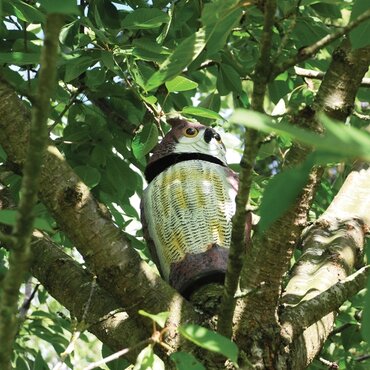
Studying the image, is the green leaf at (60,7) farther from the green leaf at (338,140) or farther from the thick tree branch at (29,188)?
the green leaf at (338,140)

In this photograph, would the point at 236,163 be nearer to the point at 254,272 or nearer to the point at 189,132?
the point at 189,132

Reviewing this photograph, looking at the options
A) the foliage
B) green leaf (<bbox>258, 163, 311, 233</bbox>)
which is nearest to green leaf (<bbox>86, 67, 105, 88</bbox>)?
the foliage

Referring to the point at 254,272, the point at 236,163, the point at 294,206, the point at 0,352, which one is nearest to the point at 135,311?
the point at 254,272

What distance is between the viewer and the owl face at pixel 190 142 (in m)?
1.85

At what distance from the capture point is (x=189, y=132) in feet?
6.11

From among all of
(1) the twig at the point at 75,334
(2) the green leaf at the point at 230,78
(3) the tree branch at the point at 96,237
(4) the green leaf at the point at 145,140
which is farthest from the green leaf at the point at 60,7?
(2) the green leaf at the point at 230,78

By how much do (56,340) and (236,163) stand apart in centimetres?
77

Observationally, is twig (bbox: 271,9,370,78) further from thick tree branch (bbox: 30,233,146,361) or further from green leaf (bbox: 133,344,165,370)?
thick tree branch (bbox: 30,233,146,361)

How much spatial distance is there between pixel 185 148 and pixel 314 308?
521 millimetres

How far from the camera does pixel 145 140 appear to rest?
1971mm

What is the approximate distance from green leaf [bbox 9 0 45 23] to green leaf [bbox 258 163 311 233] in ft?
3.64

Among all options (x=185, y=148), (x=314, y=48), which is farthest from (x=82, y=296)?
(x=314, y=48)

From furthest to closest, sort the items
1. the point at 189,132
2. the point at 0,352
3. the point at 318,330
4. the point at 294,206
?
the point at 189,132
the point at 318,330
the point at 294,206
the point at 0,352

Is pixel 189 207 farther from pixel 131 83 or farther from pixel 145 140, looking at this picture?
pixel 131 83
